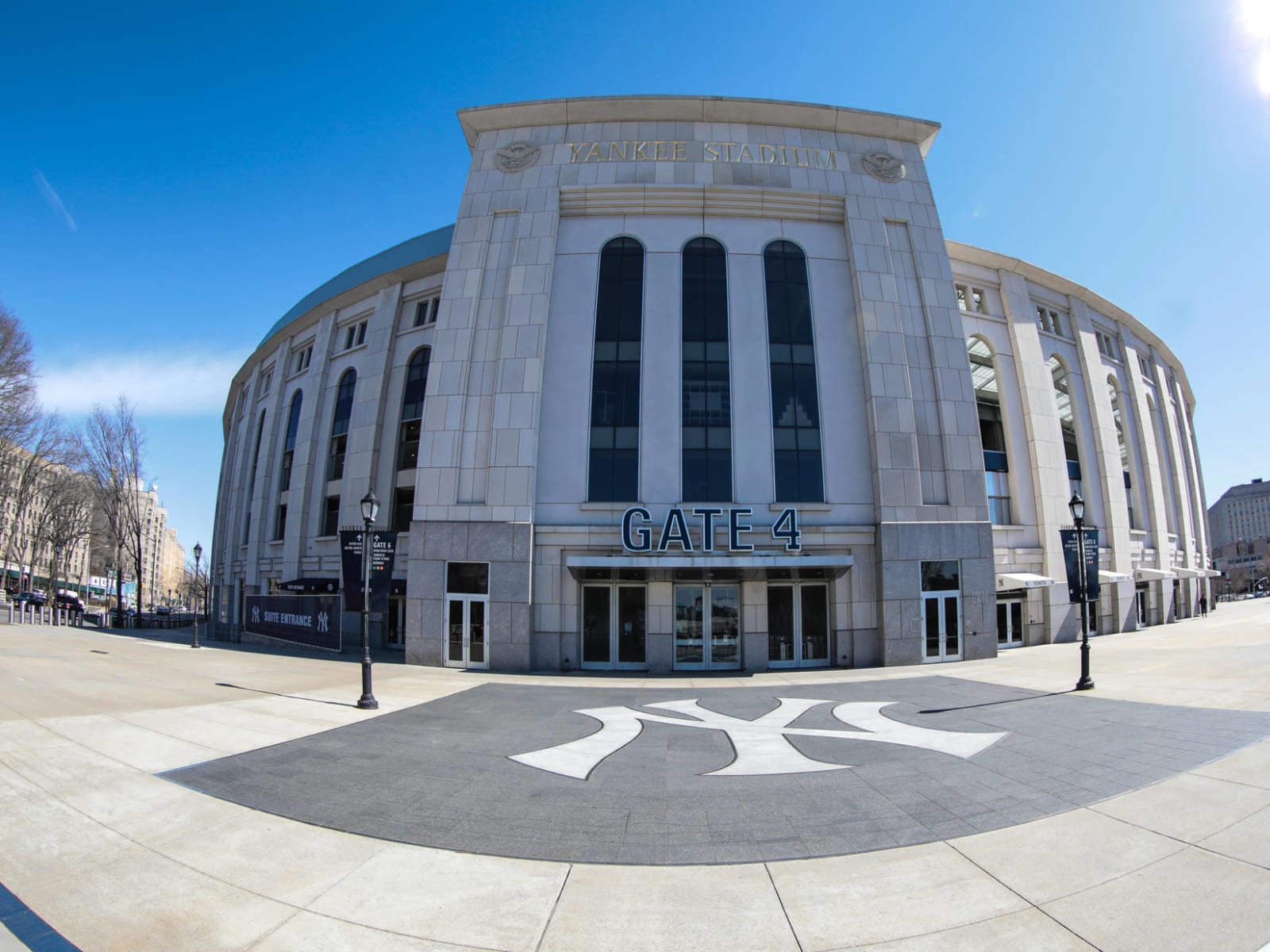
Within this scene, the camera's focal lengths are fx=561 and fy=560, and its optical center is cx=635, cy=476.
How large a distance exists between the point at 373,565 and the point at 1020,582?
2729cm

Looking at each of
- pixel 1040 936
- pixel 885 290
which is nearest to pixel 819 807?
pixel 1040 936

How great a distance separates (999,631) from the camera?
2814cm

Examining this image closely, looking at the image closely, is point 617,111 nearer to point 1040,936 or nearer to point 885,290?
point 885,290

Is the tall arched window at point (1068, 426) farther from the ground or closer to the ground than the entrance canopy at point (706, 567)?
farther from the ground

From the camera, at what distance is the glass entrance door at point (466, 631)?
66.7ft

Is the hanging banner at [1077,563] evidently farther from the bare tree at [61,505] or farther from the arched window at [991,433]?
the bare tree at [61,505]

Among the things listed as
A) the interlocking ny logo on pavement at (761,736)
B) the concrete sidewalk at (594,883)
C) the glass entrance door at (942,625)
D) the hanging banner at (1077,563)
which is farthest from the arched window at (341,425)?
the hanging banner at (1077,563)

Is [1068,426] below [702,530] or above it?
above

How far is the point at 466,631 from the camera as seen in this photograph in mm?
20469

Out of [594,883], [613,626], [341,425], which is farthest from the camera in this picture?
[341,425]

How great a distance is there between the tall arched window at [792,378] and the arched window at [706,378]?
6.24 feet

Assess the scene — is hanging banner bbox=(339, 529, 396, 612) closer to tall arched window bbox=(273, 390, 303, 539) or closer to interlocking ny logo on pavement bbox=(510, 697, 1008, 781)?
interlocking ny logo on pavement bbox=(510, 697, 1008, 781)

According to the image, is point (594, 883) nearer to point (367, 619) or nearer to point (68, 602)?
point (367, 619)

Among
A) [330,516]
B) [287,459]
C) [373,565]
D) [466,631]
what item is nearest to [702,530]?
[466,631]
